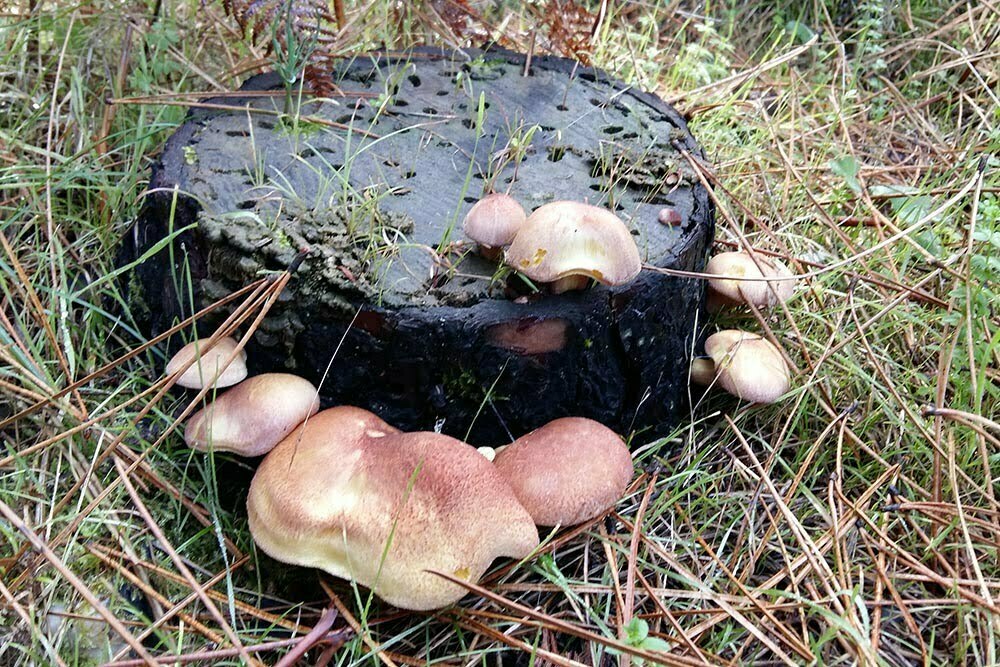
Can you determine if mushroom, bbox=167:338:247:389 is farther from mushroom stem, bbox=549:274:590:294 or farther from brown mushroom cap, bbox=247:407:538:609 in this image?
mushroom stem, bbox=549:274:590:294

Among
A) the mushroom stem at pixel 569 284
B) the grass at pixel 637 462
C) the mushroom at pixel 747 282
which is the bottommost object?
the grass at pixel 637 462

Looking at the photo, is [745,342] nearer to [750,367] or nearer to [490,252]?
[750,367]

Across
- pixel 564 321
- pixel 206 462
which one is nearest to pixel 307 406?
pixel 206 462

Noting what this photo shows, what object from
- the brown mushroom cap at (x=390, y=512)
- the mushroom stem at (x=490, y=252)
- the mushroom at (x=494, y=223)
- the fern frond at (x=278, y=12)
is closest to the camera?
the brown mushroom cap at (x=390, y=512)

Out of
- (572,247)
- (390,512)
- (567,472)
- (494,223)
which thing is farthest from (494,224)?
(390,512)

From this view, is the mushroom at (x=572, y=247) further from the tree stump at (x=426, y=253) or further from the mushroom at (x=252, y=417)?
the mushroom at (x=252, y=417)

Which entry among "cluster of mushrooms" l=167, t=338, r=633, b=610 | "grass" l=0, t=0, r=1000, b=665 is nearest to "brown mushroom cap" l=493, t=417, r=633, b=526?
"cluster of mushrooms" l=167, t=338, r=633, b=610

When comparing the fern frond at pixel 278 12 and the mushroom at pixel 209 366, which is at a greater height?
the fern frond at pixel 278 12

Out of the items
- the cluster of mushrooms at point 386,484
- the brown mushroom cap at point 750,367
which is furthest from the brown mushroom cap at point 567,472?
the brown mushroom cap at point 750,367
